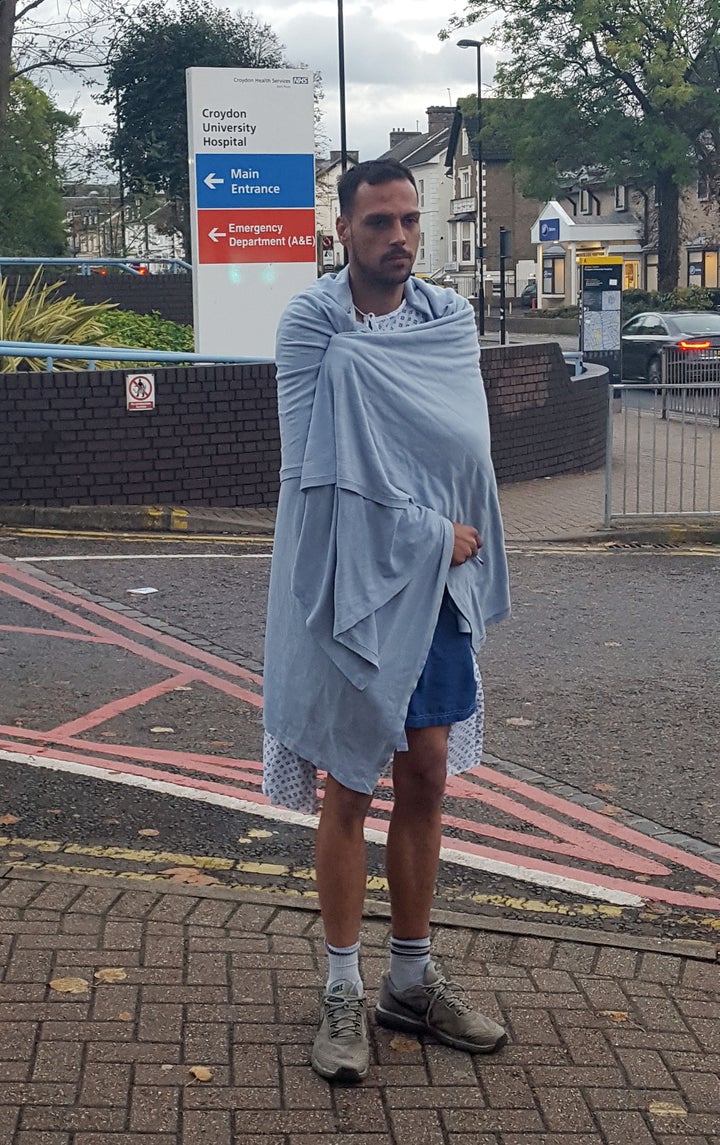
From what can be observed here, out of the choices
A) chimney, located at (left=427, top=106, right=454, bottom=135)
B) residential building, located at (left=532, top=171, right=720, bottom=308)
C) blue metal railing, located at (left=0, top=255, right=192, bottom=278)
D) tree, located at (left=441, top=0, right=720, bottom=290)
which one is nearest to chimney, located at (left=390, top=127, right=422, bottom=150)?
chimney, located at (left=427, top=106, right=454, bottom=135)

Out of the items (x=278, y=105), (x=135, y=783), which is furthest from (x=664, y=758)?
(x=278, y=105)

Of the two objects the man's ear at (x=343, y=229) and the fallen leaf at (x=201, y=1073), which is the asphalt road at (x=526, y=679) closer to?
the fallen leaf at (x=201, y=1073)

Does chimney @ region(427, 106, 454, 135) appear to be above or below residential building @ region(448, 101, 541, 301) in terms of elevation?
above

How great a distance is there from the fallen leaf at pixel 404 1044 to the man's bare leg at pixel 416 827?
0.75ft

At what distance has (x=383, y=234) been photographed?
11.1 feet

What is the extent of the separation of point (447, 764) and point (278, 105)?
13.6 metres

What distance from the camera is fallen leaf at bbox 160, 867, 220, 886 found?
4.53m

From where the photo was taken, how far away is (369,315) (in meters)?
3.43

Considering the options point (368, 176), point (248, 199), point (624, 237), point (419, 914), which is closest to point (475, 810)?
point (419, 914)

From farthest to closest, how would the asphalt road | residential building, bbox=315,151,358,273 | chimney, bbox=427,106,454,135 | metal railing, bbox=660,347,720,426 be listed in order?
chimney, bbox=427,106,454,135
residential building, bbox=315,151,358,273
metal railing, bbox=660,347,720,426
the asphalt road

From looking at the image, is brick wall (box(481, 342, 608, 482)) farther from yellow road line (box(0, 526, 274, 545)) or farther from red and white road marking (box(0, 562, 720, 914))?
red and white road marking (box(0, 562, 720, 914))

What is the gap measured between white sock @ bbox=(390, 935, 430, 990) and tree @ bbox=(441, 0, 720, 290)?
47811mm

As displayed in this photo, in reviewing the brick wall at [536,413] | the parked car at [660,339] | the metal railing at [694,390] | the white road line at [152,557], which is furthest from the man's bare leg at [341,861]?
the parked car at [660,339]

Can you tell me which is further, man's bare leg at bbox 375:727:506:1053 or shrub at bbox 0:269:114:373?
shrub at bbox 0:269:114:373
